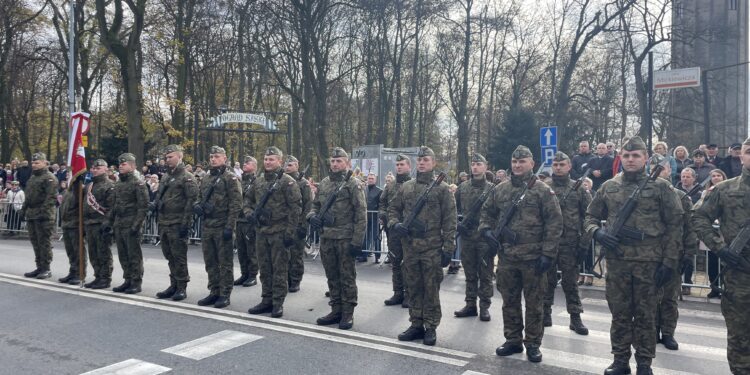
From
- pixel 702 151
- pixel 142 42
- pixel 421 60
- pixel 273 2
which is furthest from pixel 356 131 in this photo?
pixel 702 151

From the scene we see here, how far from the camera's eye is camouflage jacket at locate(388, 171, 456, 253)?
6.29 meters

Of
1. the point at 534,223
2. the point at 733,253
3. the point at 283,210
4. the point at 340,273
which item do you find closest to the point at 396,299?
the point at 340,273

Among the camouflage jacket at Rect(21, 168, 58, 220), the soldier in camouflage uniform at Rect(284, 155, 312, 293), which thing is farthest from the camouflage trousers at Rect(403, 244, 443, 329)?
the camouflage jacket at Rect(21, 168, 58, 220)

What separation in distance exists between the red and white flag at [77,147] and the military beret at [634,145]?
27.7 ft

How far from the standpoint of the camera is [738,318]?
4.45 meters

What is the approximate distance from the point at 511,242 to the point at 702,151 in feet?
22.2

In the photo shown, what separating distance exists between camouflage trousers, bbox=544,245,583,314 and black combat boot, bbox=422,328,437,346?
1.52 metres

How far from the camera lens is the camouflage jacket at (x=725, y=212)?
4.52 m

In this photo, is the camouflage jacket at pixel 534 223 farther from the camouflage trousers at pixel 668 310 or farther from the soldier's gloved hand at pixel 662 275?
the camouflage trousers at pixel 668 310

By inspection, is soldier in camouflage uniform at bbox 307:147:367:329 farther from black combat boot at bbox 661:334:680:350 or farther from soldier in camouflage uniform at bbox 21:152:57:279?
soldier in camouflage uniform at bbox 21:152:57:279

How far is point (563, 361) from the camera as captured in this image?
5621 millimetres

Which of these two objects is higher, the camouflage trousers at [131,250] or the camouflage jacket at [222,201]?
the camouflage jacket at [222,201]

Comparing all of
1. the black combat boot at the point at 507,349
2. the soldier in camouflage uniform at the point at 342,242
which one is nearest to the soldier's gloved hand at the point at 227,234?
the soldier in camouflage uniform at the point at 342,242

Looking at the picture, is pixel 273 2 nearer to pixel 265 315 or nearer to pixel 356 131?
pixel 265 315
